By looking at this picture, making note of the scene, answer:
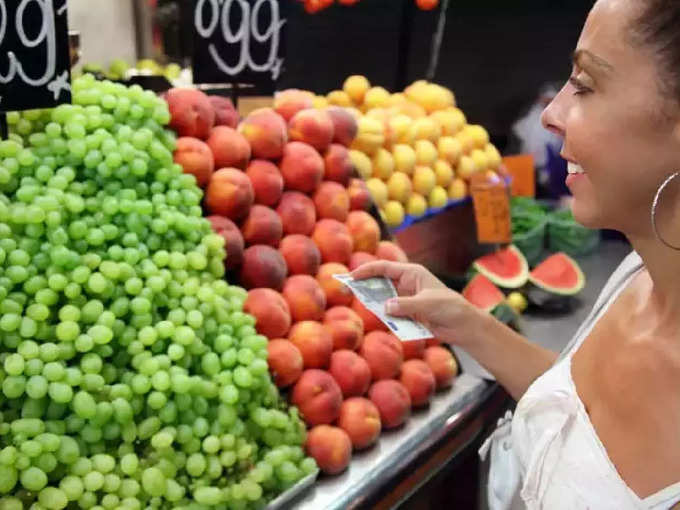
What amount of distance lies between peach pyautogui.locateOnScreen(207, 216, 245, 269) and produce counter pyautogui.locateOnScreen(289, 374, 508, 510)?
19.8 inches

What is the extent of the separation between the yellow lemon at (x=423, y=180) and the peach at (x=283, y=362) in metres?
1.11

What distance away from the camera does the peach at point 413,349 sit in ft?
6.16

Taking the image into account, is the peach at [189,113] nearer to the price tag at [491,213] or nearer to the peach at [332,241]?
the peach at [332,241]

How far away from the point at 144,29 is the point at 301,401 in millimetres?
2293

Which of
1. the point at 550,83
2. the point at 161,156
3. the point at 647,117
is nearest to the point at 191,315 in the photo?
the point at 161,156

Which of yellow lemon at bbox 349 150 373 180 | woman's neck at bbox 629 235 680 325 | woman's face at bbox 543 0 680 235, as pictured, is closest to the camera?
woman's face at bbox 543 0 680 235

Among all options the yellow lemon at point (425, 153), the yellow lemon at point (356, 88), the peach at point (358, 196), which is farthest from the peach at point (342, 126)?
the yellow lemon at point (356, 88)

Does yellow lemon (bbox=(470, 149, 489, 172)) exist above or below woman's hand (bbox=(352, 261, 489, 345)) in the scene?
below

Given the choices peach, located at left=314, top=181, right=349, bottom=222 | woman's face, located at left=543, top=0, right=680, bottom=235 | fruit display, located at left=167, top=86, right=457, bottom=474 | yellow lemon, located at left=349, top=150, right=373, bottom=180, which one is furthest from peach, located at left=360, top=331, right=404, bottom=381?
woman's face, located at left=543, top=0, right=680, bottom=235

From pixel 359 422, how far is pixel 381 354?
0.20 m

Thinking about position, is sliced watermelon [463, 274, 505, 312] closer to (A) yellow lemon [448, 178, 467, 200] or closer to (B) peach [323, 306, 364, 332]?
(A) yellow lemon [448, 178, 467, 200]

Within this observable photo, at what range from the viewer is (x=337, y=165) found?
6.50 feet

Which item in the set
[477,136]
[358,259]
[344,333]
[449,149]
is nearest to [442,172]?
[449,149]

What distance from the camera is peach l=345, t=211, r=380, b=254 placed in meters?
1.95
